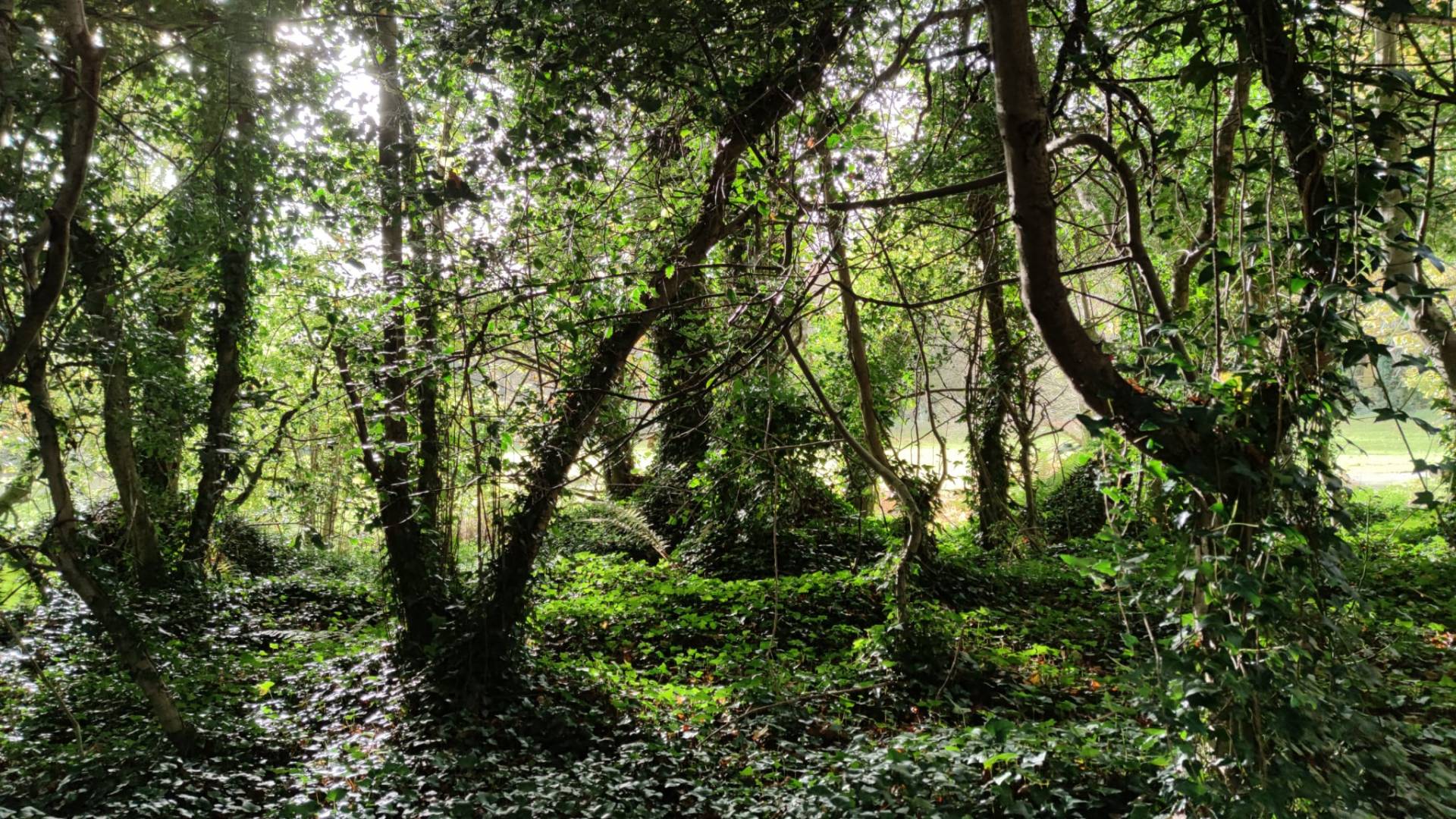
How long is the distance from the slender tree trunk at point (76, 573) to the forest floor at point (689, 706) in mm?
178

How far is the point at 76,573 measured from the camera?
360 centimetres

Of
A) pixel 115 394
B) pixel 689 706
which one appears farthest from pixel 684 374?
pixel 115 394

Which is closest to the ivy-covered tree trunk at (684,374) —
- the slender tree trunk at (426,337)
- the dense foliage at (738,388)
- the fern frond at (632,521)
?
the dense foliage at (738,388)

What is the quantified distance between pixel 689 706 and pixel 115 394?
18.7 feet

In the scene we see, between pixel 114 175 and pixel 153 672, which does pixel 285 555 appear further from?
pixel 153 672

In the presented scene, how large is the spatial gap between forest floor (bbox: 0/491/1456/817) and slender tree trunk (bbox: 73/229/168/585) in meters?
0.82

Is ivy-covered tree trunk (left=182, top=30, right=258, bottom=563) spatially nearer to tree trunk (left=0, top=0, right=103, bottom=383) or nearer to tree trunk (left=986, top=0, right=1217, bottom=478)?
tree trunk (left=0, top=0, right=103, bottom=383)

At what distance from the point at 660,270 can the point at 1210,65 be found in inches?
115

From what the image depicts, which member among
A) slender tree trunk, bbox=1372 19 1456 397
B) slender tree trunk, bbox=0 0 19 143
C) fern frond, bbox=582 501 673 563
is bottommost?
fern frond, bbox=582 501 673 563

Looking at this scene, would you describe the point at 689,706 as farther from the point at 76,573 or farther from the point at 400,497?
the point at 76,573

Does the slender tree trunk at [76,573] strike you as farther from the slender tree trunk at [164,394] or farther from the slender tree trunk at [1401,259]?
the slender tree trunk at [1401,259]

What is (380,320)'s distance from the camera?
15.6 ft

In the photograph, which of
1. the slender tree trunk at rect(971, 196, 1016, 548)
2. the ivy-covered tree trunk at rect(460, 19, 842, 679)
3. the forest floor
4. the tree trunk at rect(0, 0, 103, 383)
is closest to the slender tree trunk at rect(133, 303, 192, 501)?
the forest floor

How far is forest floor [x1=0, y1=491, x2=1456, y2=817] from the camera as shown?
10.7ft
